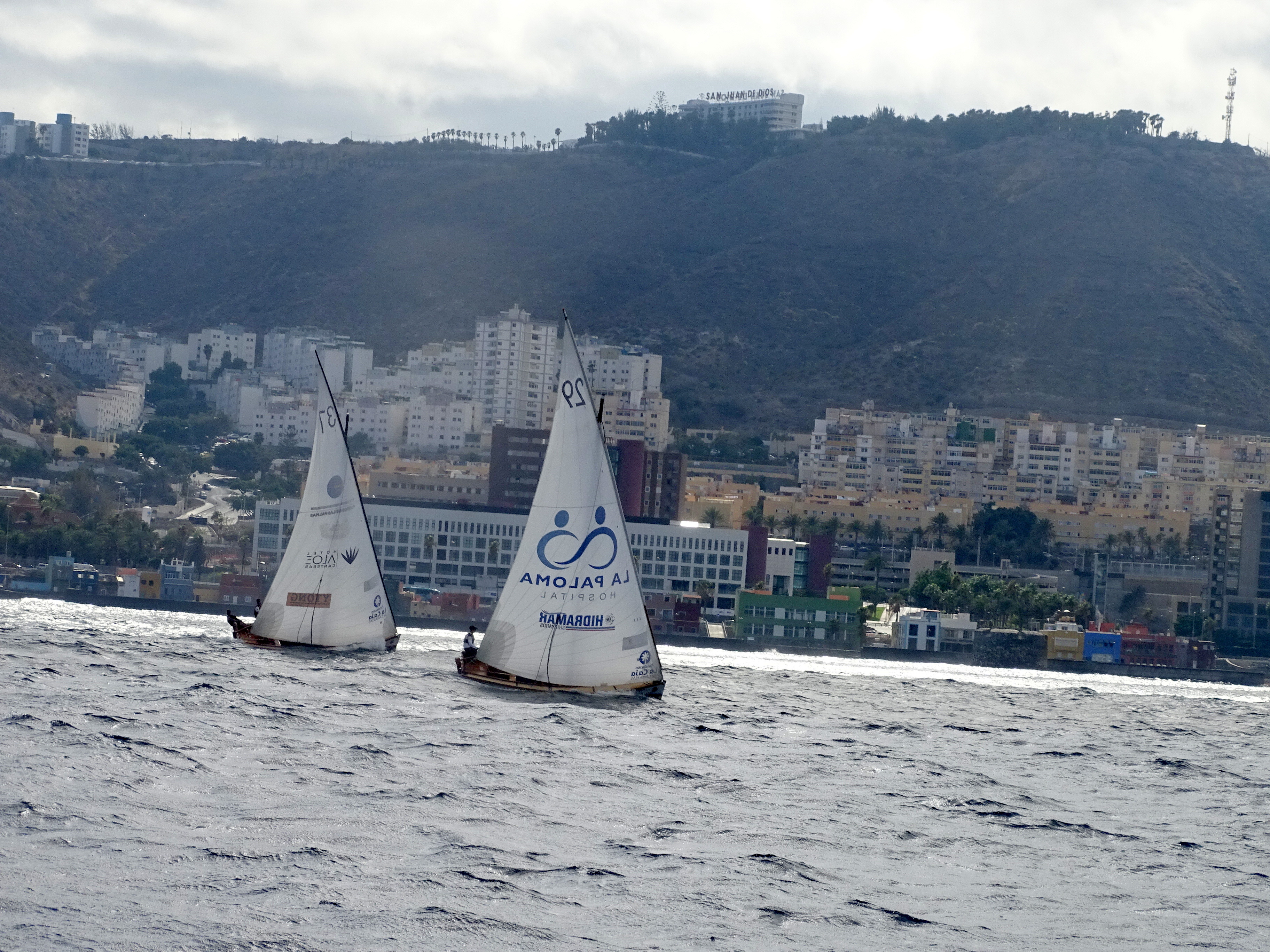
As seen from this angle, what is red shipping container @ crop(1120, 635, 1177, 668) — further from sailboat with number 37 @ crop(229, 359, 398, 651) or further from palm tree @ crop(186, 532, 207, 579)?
sailboat with number 37 @ crop(229, 359, 398, 651)

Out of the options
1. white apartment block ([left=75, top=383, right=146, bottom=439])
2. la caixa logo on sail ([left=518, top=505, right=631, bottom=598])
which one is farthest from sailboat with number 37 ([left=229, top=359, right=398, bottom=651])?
white apartment block ([left=75, top=383, right=146, bottom=439])

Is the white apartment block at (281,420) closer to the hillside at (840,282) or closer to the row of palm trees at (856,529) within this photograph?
the hillside at (840,282)

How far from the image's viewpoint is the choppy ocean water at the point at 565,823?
635 inches

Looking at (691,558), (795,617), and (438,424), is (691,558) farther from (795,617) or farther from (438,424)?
(438,424)

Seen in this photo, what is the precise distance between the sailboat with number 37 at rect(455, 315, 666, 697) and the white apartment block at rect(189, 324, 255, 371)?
136 metres

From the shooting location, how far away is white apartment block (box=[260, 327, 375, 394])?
15188 centimetres

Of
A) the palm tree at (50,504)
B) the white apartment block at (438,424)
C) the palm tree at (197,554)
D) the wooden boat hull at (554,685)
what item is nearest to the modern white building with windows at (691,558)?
the palm tree at (197,554)

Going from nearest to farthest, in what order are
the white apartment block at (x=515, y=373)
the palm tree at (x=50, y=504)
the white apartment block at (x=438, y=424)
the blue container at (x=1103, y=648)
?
the blue container at (x=1103, y=648) → the palm tree at (x=50, y=504) → the white apartment block at (x=438, y=424) → the white apartment block at (x=515, y=373)

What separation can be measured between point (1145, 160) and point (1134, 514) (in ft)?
296

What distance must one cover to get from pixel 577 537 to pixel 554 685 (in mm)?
2768

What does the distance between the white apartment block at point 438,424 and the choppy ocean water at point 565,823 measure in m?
95.1

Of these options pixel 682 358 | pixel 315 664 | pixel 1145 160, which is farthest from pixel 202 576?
pixel 1145 160

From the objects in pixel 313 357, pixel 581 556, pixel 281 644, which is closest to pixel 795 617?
pixel 281 644

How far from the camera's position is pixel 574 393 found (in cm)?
3406
